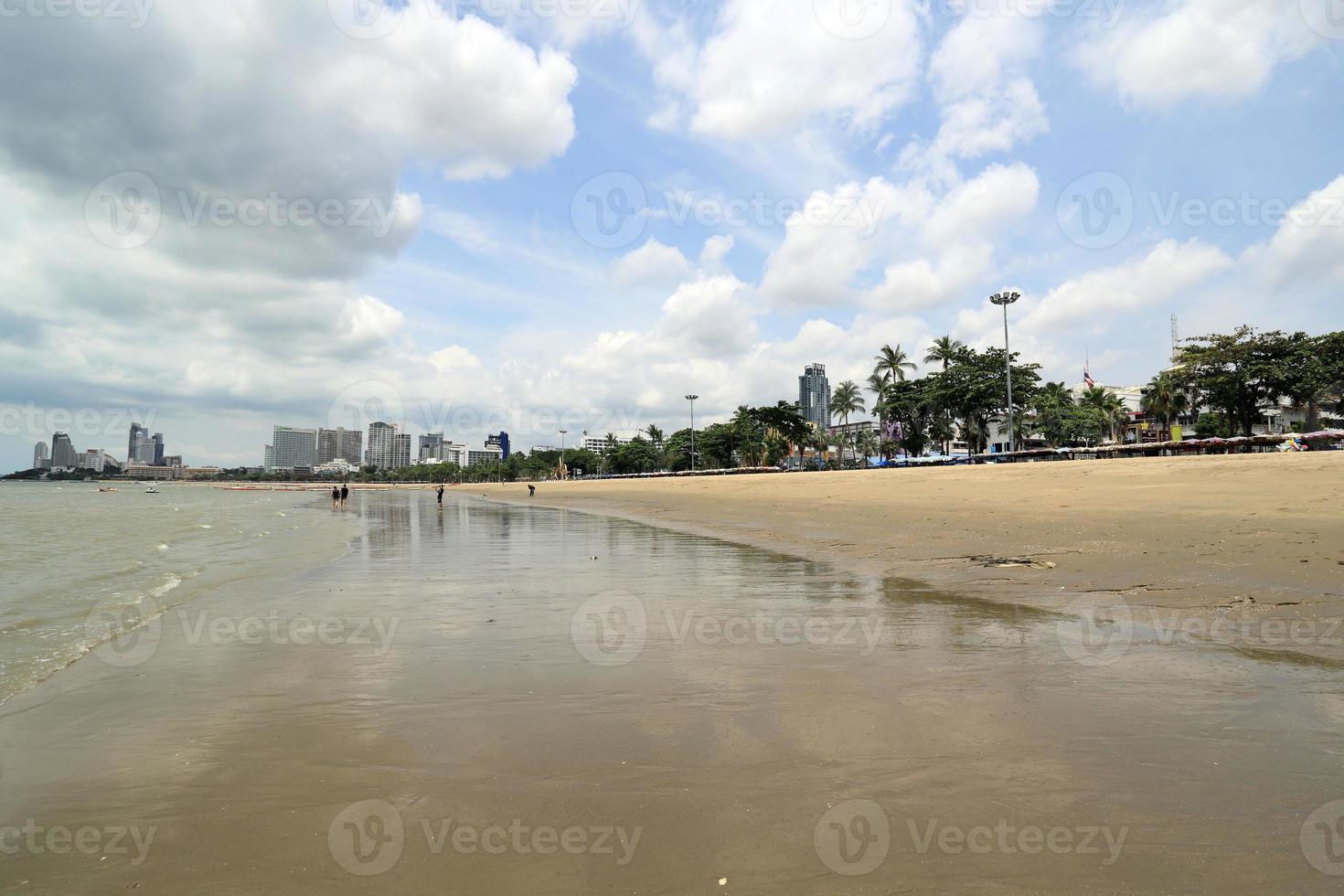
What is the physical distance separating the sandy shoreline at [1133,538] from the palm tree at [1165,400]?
2391 inches

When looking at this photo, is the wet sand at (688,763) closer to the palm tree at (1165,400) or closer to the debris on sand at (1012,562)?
the debris on sand at (1012,562)

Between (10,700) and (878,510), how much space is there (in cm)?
2277

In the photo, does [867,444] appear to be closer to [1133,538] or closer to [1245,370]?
[1245,370]

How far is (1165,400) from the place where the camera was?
79.9m

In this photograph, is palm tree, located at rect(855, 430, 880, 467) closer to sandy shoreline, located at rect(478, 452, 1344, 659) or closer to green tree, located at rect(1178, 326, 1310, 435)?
green tree, located at rect(1178, 326, 1310, 435)

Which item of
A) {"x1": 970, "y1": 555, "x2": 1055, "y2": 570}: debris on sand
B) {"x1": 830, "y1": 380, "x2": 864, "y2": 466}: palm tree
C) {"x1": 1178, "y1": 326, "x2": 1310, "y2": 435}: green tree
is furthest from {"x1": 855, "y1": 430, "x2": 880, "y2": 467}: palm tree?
{"x1": 970, "y1": 555, "x2": 1055, "y2": 570}: debris on sand

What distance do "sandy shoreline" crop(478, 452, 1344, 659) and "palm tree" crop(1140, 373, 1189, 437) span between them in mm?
60727

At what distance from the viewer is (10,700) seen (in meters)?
5.74

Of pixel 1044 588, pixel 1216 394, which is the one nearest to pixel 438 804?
pixel 1044 588

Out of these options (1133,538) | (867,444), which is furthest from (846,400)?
(1133,538)

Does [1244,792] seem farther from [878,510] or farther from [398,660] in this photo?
[878,510]

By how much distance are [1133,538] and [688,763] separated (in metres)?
13.0

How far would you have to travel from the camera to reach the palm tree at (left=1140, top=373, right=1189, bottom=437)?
247ft

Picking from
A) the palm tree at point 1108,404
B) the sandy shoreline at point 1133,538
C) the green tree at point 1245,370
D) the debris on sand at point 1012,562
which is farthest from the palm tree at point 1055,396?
the debris on sand at point 1012,562
